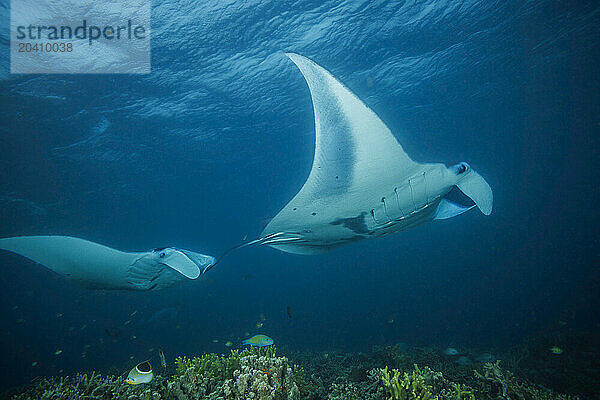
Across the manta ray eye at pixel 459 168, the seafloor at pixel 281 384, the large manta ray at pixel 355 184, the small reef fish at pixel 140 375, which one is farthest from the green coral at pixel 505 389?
the small reef fish at pixel 140 375

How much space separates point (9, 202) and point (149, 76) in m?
14.5

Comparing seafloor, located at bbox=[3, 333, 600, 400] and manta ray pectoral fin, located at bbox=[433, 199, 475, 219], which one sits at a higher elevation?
manta ray pectoral fin, located at bbox=[433, 199, 475, 219]

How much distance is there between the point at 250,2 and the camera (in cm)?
919

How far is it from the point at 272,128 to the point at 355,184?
Result: 16.2 metres

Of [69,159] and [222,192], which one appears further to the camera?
[222,192]

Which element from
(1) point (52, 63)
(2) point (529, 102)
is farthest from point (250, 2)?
(2) point (529, 102)

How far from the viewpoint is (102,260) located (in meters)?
3.59

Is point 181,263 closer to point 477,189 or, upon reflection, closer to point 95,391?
point 95,391

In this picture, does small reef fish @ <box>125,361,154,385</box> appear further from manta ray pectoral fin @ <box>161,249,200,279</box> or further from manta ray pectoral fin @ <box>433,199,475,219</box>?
manta ray pectoral fin @ <box>433,199,475,219</box>

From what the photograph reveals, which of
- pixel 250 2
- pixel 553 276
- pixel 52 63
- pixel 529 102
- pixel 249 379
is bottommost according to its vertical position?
pixel 553 276

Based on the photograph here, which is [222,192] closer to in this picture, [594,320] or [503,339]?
[503,339]

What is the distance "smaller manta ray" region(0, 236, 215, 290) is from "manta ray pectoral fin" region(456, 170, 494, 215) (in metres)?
3.46

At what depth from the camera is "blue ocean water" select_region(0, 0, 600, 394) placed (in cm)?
1084

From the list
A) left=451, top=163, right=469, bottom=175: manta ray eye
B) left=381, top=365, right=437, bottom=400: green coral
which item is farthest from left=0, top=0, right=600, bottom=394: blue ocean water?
left=381, top=365, right=437, bottom=400: green coral
